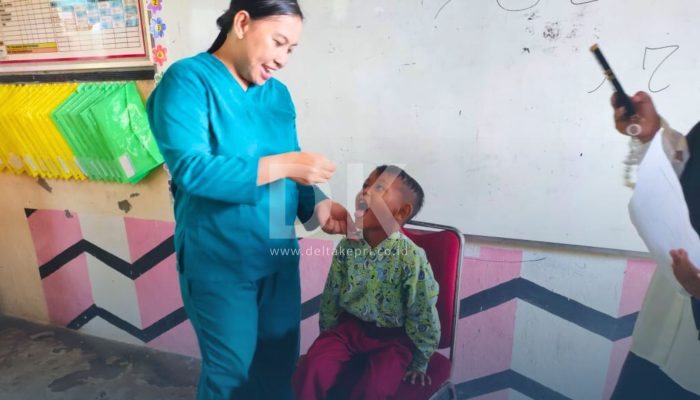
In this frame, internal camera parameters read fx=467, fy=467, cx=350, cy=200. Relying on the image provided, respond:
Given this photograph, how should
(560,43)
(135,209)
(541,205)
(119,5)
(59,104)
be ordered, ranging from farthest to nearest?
1. (135,209)
2. (59,104)
3. (119,5)
4. (541,205)
5. (560,43)

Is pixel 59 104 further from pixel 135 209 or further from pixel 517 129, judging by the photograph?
pixel 517 129

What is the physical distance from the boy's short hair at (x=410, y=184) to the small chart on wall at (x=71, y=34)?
0.95 meters

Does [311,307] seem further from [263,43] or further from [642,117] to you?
[642,117]

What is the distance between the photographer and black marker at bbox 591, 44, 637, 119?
40.6 inches

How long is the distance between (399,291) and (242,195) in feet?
1.49

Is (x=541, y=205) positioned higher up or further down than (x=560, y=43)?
further down

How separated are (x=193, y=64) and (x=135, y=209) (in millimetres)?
1057

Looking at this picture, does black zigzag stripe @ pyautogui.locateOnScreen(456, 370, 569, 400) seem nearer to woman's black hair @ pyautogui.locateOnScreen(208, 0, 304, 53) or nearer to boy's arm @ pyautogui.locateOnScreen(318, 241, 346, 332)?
boy's arm @ pyautogui.locateOnScreen(318, 241, 346, 332)

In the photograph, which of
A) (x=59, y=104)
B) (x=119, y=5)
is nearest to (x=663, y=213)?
(x=119, y=5)

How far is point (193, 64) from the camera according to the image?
0.95 metres

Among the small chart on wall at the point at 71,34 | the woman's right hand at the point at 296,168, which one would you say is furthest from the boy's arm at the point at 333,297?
the small chart on wall at the point at 71,34

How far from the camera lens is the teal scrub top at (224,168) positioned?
912 millimetres

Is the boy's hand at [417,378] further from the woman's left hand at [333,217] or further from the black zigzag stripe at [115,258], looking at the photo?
the black zigzag stripe at [115,258]

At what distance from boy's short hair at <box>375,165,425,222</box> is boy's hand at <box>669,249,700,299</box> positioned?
560mm
